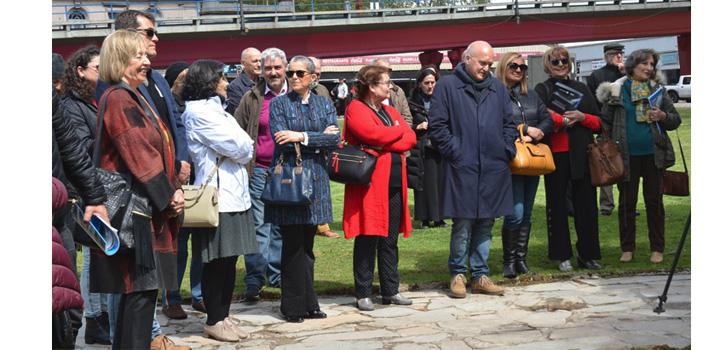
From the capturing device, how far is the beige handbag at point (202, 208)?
6.74 m

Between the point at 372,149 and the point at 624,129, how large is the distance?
291 cm

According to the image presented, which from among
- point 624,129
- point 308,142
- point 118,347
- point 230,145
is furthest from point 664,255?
point 118,347

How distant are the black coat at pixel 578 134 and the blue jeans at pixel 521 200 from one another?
0.46 meters

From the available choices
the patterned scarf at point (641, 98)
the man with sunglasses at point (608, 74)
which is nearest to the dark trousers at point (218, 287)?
the patterned scarf at point (641, 98)

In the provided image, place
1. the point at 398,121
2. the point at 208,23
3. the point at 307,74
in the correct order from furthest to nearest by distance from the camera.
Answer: the point at 208,23 < the point at 398,121 < the point at 307,74

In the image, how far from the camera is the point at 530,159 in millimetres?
8672

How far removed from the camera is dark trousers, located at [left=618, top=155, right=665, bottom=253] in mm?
9602

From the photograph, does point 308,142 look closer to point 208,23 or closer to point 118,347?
point 118,347

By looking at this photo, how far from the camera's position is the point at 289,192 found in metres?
7.25

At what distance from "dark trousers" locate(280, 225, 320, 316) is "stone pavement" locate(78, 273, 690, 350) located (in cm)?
13

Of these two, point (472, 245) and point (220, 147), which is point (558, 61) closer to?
point (472, 245)

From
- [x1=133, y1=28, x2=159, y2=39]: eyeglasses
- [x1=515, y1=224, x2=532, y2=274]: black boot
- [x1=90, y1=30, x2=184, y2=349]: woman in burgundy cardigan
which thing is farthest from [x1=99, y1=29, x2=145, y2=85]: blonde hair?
[x1=515, y1=224, x2=532, y2=274]: black boot

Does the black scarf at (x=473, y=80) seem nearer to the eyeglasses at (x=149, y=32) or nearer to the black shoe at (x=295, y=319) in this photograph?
the black shoe at (x=295, y=319)

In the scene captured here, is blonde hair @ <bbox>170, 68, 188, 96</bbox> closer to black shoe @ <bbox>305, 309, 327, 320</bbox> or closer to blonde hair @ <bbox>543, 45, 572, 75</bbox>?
black shoe @ <bbox>305, 309, 327, 320</bbox>
